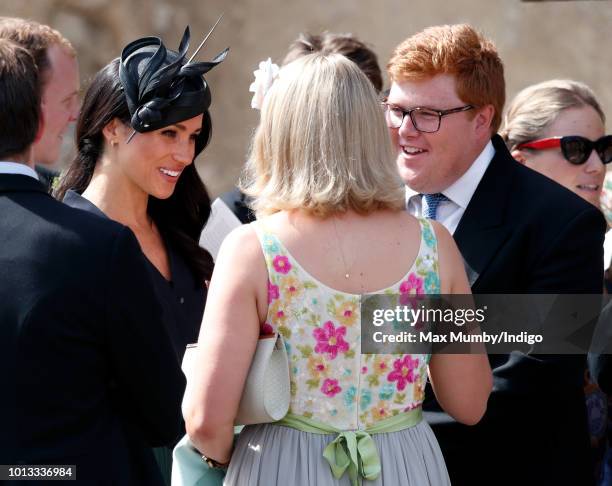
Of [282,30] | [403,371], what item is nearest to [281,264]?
[403,371]

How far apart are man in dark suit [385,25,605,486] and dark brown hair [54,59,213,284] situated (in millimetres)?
827

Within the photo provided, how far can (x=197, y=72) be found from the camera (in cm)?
354

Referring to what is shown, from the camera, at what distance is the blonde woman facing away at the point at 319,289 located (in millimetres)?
2535

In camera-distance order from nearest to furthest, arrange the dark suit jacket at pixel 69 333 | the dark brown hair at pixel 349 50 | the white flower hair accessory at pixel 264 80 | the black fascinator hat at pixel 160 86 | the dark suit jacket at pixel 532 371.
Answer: the dark suit jacket at pixel 69 333 → the dark suit jacket at pixel 532 371 → the black fascinator hat at pixel 160 86 → the white flower hair accessory at pixel 264 80 → the dark brown hair at pixel 349 50

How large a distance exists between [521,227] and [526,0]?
4631 millimetres

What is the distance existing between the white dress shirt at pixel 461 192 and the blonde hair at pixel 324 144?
0.89 meters

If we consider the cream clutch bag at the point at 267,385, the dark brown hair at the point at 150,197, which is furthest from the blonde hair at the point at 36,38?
the cream clutch bag at the point at 267,385

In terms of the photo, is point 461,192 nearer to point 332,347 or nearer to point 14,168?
point 332,347

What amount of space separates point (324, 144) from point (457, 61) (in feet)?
3.66

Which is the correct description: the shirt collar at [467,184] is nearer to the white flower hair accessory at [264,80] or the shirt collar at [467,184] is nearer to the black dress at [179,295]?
the white flower hair accessory at [264,80]

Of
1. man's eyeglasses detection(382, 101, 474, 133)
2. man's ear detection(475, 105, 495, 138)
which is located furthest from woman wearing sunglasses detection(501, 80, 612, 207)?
man's eyeglasses detection(382, 101, 474, 133)

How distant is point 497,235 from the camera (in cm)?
329

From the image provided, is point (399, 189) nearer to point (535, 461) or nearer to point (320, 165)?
point (320, 165)

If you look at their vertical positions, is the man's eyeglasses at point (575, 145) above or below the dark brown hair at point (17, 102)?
above
